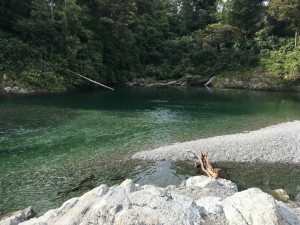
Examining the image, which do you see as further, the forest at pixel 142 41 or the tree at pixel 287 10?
the tree at pixel 287 10

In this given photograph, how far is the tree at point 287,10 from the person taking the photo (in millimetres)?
64812

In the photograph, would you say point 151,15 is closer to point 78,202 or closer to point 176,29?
point 176,29

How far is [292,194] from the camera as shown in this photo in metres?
17.8

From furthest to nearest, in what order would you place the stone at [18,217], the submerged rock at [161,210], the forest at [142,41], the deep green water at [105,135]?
the forest at [142,41]
the deep green water at [105,135]
the stone at [18,217]
the submerged rock at [161,210]

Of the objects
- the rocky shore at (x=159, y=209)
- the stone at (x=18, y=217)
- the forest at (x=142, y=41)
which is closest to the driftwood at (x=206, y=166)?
the rocky shore at (x=159, y=209)

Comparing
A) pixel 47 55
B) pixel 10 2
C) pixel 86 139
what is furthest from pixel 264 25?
pixel 86 139

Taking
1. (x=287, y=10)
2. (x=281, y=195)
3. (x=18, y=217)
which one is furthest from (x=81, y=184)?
(x=287, y=10)

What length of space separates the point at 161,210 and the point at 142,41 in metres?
74.1

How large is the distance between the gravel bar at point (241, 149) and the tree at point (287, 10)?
45.0 meters

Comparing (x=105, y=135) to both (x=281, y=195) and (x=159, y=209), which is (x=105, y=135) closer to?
(x=281, y=195)

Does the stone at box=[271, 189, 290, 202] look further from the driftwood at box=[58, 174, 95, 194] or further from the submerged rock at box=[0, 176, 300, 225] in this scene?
the driftwood at box=[58, 174, 95, 194]

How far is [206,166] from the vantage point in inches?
821

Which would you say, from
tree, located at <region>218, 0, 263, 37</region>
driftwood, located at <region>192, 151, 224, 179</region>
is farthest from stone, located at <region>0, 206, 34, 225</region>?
tree, located at <region>218, 0, 263, 37</region>

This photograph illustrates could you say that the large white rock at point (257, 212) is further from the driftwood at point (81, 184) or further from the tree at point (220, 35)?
the tree at point (220, 35)
